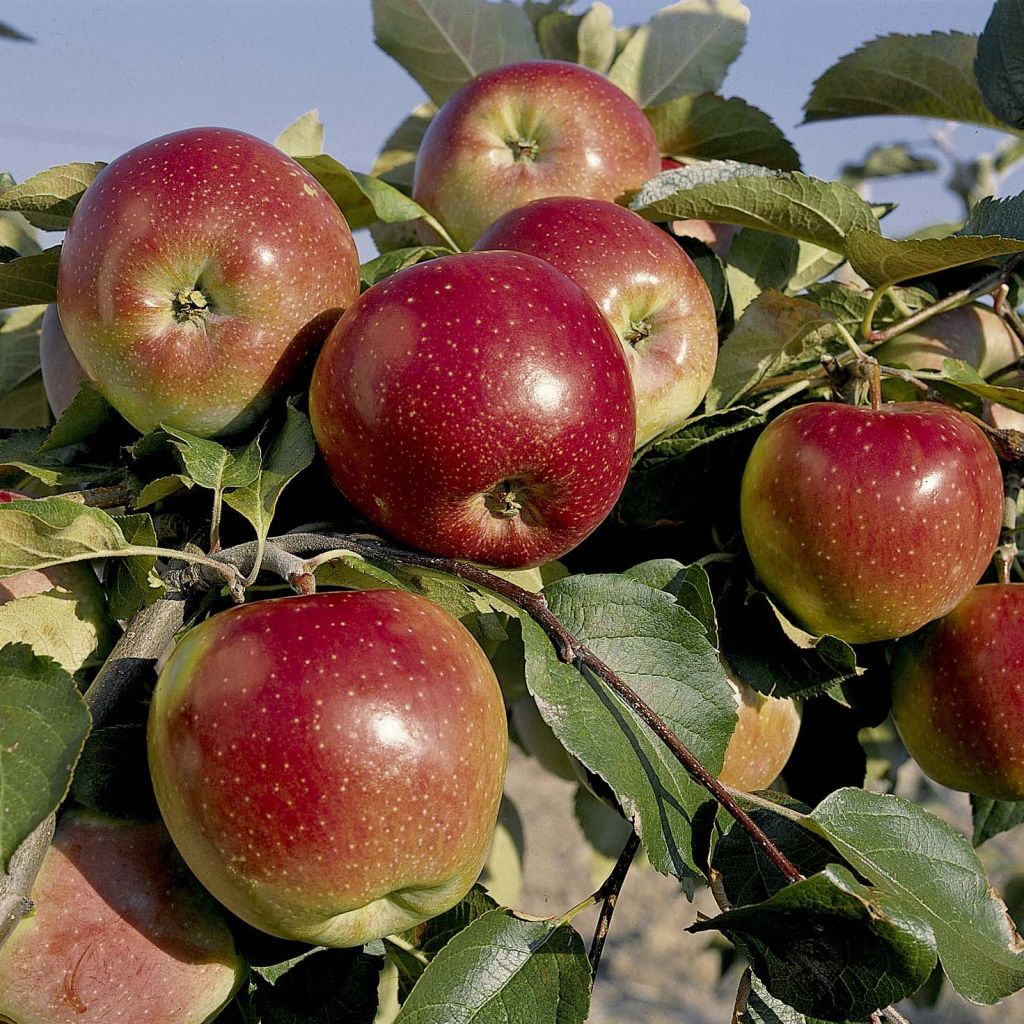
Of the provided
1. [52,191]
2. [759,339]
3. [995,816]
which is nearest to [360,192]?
[52,191]

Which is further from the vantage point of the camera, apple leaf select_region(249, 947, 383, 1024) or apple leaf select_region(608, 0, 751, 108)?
apple leaf select_region(608, 0, 751, 108)

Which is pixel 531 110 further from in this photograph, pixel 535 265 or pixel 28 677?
pixel 28 677

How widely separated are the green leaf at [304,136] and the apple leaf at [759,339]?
Answer: 1.59 ft

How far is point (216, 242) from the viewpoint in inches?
25.9

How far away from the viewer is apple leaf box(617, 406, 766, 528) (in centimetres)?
81

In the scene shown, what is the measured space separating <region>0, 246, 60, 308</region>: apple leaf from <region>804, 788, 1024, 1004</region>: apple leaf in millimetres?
667

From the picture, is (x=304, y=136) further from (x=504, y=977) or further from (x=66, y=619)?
(x=504, y=977)

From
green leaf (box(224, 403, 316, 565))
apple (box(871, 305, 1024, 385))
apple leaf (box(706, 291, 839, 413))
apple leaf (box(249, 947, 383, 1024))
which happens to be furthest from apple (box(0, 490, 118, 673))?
apple (box(871, 305, 1024, 385))

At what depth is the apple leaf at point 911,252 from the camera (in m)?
0.74

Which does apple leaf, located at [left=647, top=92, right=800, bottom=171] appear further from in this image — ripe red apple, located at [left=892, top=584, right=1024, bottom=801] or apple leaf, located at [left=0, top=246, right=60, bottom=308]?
apple leaf, located at [left=0, top=246, right=60, bottom=308]

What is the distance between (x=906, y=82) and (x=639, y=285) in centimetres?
57

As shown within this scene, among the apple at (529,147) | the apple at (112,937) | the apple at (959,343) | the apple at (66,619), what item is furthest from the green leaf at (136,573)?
the apple at (959,343)

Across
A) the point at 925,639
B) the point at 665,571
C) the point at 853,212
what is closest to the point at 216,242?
the point at 665,571

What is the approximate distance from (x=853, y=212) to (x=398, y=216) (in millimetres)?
379
